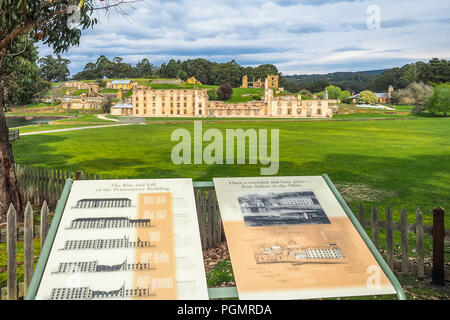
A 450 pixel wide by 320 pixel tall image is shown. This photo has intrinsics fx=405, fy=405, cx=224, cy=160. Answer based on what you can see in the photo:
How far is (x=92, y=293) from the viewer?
397cm

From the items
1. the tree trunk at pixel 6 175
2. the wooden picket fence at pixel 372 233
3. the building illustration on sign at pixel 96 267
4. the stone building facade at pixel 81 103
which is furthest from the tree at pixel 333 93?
the building illustration on sign at pixel 96 267

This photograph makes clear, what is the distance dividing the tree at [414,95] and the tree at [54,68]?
136706 mm

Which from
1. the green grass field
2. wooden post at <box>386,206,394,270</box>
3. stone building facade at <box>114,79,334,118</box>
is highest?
stone building facade at <box>114,79,334,118</box>

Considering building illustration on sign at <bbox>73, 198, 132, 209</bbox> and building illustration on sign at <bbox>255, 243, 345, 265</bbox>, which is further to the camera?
building illustration on sign at <bbox>73, 198, 132, 209</bbox>

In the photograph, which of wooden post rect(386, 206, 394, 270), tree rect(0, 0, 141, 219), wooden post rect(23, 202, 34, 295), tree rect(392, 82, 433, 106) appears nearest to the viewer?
wooden post rect(23, 202, 34, 295)

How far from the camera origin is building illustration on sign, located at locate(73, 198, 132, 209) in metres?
4.86

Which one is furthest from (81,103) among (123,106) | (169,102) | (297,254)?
(297,254)

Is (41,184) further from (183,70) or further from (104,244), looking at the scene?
(183,70)

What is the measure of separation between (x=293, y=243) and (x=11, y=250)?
354 cm

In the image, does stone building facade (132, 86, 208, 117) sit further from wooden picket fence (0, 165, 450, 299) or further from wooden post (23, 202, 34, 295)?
wooden post (23, 202, 34, 295)

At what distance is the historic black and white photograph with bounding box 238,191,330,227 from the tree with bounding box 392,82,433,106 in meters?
88.6

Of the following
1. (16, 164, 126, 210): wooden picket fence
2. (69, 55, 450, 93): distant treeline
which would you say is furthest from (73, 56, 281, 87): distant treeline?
(16, 164, 126, 210): wooden picket fence
